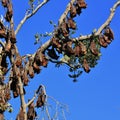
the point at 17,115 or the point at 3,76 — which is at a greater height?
the point at 3,76

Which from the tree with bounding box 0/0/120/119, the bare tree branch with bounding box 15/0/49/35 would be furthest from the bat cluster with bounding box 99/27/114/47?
the bare tree branch with bounding box 15/0/49/35

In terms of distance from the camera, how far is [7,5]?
11891mm

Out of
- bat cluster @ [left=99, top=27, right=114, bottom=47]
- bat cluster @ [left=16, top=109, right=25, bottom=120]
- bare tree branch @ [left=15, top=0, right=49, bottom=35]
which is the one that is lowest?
bat cluster @ [left=16, top=109, right=25, bottom=120]

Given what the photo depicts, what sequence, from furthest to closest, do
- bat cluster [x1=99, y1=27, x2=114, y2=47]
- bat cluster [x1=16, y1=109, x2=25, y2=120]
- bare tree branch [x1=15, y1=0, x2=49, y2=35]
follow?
bare tree branch [x1=15, y1=0, x2=49, y2=35]
bat cluster [x1=16, y1=109, x2=25, y2=120]
bat cluster [x1=99, y1=27, x2=114, y2=47]

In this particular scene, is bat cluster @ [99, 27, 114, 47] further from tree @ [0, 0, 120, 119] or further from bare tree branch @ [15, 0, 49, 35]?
bare tree branch @ [15, 0, 49, 35]

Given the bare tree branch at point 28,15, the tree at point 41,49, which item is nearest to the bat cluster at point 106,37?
the tree at point 41,49

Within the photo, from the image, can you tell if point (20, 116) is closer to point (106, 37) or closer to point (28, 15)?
point (106, 37)

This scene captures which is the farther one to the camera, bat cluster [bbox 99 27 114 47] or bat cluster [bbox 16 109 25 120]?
bat cluster [bbox 16 109 25 120]

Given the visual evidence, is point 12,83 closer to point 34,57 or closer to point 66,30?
point 34,57

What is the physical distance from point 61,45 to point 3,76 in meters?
1.60

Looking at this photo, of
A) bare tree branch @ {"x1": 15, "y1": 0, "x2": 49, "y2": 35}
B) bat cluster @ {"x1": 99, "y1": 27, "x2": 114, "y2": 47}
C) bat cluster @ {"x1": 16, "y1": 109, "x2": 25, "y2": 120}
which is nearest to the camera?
bat cluster @ {"x1": 99, "y1": 27, "x2": 114, "y2": 47}

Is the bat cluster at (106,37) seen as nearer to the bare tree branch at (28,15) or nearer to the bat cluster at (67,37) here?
the bat cluster at (67,37)

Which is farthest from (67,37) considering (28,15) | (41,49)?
(28,15)

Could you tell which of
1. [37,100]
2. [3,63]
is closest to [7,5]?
[3,63]
